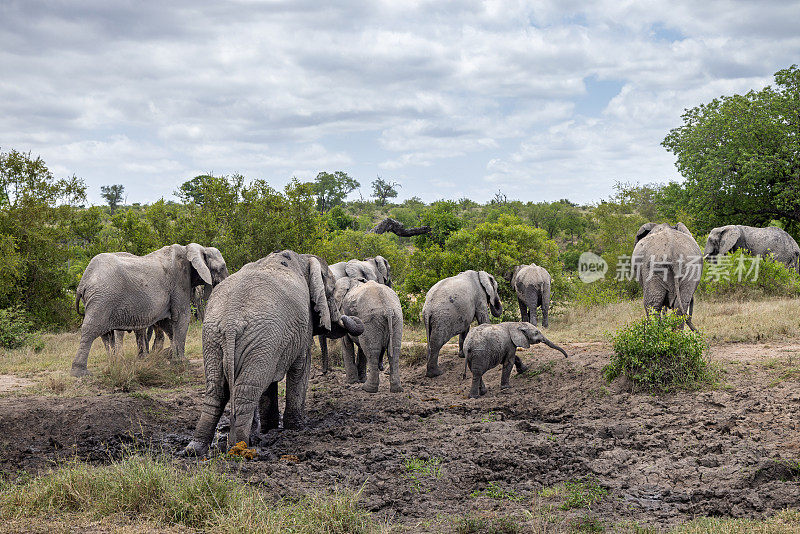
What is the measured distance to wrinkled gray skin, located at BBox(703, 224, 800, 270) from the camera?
19.5 m

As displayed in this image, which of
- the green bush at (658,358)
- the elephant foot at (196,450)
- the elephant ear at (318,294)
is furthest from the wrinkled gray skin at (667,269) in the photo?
the elephant foot at (196,450)

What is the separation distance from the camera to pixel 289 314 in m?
7.11

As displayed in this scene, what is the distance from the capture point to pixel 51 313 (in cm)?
1792

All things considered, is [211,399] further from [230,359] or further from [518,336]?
[518,336]

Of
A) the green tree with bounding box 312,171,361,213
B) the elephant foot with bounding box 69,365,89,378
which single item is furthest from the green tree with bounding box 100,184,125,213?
the elephant foot with bounding box 69,365,89,378

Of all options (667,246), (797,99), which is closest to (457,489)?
(667,246)

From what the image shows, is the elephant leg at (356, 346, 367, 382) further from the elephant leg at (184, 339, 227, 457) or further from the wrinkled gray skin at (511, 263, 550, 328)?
the wrinkled gray skin at (511, 263, 550, 328)

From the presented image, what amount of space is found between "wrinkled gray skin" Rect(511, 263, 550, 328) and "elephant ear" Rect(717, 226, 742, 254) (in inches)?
249

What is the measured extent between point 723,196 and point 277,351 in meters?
23.0

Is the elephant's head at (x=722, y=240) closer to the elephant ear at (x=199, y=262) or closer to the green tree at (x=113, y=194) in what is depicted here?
the elephant ear at (x=199, y=262)

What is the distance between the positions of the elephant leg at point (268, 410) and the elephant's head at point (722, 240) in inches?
614

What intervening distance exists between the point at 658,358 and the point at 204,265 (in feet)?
26.9

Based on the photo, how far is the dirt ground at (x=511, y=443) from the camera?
5367 mm

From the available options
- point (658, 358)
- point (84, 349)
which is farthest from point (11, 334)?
point (658, 358)
